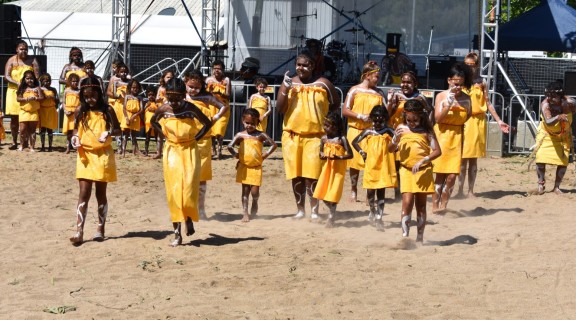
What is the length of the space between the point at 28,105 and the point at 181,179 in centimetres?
977

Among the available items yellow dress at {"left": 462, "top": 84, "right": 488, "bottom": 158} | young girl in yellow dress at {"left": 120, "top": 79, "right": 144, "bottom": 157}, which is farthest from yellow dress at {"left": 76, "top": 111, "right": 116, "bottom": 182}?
young girl in yellow dress at {"left": 120, "top": 79, "right": 144, "bottom": 157}

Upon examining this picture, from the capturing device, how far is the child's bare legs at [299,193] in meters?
12.4

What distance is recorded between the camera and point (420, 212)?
1087 cm

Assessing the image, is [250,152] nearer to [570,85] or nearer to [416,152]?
[416,152]

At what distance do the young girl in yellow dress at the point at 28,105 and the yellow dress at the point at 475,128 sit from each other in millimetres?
8497

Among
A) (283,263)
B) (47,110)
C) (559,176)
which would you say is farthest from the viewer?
(47,110)

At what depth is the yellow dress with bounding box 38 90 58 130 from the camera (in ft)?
64.5

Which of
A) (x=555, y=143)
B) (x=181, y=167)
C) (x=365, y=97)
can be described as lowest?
(x=181, y=167)

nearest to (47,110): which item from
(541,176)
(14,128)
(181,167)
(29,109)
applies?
(29,109)

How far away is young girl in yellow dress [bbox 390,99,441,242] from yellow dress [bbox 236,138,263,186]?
6.85 feet

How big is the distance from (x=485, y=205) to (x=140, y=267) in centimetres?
614

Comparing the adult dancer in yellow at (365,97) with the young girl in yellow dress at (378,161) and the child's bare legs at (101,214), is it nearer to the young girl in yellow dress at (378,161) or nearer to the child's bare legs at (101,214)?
the young girl in yellow dress at (378,161)

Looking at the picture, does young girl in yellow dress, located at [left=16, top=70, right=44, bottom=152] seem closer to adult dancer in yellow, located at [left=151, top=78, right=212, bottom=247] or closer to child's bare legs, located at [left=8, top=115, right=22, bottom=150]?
child's bare legs, located at [left=8, top=115, right=22, bottom=150]

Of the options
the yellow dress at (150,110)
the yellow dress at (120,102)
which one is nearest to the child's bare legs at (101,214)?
the yellow dress at (150,110)
